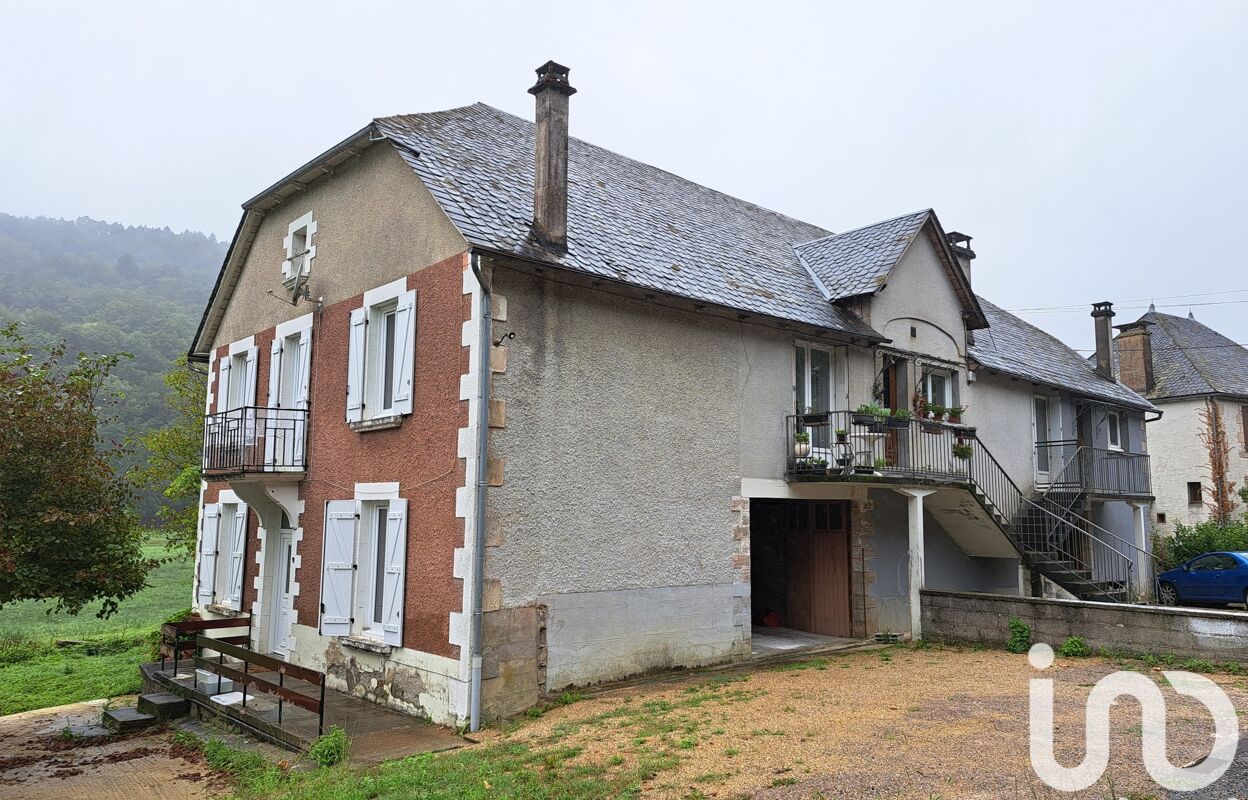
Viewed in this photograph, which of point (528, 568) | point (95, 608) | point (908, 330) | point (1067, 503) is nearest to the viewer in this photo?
point (528, 568)

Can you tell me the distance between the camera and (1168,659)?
1148 centimetres

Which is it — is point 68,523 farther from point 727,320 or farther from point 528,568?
point 727,320

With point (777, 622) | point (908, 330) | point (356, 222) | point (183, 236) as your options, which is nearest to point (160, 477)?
point (356, 222)

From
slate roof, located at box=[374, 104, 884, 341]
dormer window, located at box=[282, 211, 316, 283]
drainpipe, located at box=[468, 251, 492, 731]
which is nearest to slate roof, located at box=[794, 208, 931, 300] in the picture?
slate roof, located at box=[374, 104, 884, 341]

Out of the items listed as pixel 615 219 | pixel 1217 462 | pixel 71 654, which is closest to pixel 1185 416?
pixel 1217 462

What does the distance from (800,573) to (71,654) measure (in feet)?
51.3

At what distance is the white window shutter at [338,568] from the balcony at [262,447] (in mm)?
→ 1633

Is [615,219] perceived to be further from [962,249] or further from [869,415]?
[962,249]

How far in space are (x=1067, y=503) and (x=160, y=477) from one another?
2415 cm

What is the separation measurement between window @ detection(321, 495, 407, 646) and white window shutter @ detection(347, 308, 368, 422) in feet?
4.35

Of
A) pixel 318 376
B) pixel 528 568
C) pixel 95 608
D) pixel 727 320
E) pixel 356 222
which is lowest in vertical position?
pixel 95 608

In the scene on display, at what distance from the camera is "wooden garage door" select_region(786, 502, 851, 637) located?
1559cm

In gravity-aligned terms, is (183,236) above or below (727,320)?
above

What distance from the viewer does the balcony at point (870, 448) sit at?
13.8 metres
